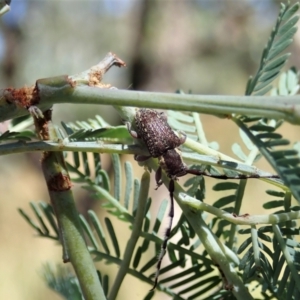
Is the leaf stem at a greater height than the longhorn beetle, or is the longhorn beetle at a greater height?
the longhorn beetle

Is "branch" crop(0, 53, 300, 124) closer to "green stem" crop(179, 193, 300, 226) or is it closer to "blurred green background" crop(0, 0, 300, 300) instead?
"green stem" crop(179, 193, 300, 226)

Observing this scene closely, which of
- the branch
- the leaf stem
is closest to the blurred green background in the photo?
the leaf stem

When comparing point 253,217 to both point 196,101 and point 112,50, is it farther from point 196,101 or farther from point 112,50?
point 112,50

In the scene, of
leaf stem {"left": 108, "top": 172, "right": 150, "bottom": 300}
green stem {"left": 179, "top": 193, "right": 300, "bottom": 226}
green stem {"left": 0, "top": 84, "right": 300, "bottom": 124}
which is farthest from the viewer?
leaf stem {"left": 108, "top": 172, "right": 150, "bottom": 300}

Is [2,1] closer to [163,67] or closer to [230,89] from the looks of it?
[163,67]

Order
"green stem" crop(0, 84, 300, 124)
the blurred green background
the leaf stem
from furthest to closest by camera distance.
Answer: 1. the blurred green background
2. the leaf stem
3. "green stem" crop(0, 84, 300, 124)

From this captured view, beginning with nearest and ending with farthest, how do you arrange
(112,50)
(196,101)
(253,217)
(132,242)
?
(196,101) < (253,217) < (132,242) < (112,50)

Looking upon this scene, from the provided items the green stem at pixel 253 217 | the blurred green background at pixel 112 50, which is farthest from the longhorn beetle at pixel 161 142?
the blurred green background at pixel 112 50

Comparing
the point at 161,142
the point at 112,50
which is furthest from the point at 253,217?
the point at 112,50

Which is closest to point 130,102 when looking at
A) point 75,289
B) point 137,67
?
point 75,289
